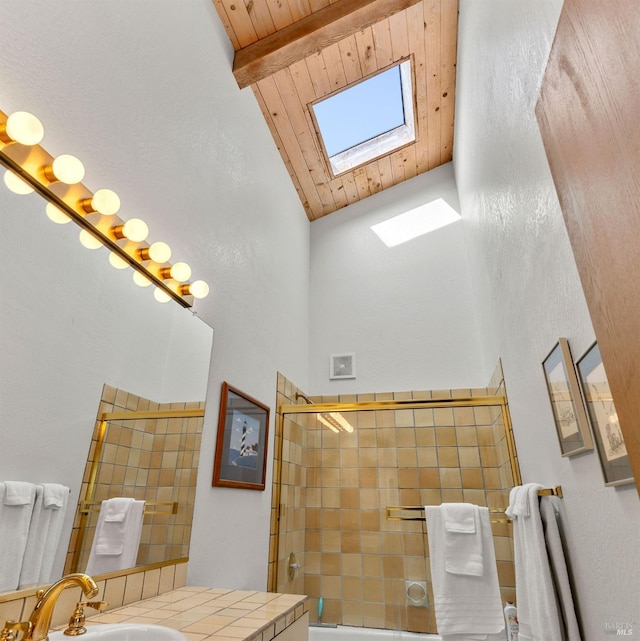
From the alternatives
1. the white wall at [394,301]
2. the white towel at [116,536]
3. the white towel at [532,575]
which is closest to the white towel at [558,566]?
the white towel at [532,575]

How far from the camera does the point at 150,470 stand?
1.47 metres

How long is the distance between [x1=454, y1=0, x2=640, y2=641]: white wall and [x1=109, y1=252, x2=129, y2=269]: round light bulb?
1381 mm

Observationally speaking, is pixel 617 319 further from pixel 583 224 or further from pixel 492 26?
pixel 492 26

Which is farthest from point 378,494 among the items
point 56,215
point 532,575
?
point 56,215

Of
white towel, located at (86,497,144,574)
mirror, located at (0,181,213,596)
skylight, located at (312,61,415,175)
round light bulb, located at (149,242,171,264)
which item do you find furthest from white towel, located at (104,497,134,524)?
skylight, located at (312,61,415,175)

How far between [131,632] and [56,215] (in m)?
1.10

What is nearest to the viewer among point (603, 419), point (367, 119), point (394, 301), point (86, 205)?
point (603, 419)

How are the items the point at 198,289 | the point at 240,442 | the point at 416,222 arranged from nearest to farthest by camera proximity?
the point at 198,289 → the point at 240,442 → the point at 416,222

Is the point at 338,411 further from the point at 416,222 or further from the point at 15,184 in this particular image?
the point at 15,184

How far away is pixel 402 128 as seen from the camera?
3.41 metres

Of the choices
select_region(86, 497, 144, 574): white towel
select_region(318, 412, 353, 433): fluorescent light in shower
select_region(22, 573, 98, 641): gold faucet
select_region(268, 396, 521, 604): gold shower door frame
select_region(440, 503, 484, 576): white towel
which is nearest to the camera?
select_region(22, 573, 98, 641): gold faucet

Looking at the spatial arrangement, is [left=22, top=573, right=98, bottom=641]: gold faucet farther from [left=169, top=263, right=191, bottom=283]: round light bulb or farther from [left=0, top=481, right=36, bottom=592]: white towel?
[left=169, top=263, right=191, bottom=283]: round light bulb

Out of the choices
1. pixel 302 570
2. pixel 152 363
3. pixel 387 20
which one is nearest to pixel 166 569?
pixel 152 363

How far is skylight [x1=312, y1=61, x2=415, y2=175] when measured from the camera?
310 centimetres
